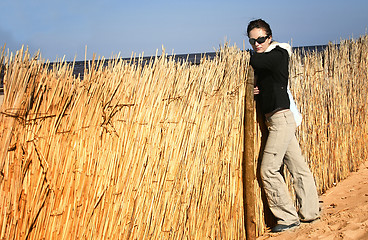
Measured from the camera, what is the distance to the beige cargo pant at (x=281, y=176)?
3.10 meters

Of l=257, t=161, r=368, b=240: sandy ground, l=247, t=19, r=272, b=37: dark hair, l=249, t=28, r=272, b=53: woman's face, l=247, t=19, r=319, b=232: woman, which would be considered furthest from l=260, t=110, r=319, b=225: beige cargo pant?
l=247, t=19, r=272, b=37: dark hair

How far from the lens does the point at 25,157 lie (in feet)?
7.24

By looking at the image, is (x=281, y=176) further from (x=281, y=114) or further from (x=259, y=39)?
(x=259, y=39)

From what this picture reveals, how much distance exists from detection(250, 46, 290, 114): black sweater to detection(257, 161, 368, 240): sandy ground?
97cm

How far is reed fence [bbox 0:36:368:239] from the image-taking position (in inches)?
87.0

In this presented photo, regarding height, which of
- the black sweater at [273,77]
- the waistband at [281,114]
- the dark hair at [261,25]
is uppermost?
the dark hair at [261,25]

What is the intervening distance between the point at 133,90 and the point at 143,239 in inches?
38.1

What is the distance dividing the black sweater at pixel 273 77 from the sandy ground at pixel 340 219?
0.97 m

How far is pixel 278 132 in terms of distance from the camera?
310 cm

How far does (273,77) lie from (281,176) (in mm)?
780

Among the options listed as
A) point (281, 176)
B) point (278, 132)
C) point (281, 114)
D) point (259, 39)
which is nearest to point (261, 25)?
point (259, 39)

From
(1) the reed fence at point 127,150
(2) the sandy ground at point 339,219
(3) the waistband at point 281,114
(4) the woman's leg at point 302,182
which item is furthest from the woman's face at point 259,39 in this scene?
(2) the sandy ground at point 339,219

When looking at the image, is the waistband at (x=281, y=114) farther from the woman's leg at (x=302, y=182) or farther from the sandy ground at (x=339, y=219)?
the sandy ground at (x=339, y=219)

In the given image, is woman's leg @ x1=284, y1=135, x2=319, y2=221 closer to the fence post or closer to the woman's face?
the fence post
